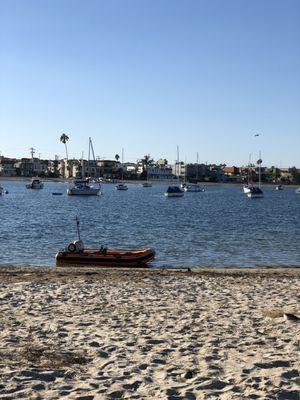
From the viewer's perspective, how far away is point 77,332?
11688 millimetres

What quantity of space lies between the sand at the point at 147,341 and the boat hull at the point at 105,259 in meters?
8.62

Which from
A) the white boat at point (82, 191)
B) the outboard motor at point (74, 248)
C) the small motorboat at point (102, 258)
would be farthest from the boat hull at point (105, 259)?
the white boat at point (82, 191)

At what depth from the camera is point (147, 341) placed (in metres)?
10.9

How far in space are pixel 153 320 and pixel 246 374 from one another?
4.33m

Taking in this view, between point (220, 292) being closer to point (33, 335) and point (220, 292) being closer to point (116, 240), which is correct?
point (33, 335)

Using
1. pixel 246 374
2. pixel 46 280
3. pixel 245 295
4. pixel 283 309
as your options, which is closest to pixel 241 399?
pixel 246 374

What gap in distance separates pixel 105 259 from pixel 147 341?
16.7 m

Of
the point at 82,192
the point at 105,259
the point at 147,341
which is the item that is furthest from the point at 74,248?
the point at 82,192

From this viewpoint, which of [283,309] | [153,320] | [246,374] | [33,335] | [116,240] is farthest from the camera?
[116,240]

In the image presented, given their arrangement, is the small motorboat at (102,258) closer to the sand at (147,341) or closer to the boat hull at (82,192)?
the sand at (147,341)

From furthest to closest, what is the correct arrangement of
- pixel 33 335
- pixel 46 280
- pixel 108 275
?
1. pixel 108 275
2. pixel 46 280
3. pixel 33 335

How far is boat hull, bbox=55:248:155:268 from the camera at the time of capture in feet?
90.3

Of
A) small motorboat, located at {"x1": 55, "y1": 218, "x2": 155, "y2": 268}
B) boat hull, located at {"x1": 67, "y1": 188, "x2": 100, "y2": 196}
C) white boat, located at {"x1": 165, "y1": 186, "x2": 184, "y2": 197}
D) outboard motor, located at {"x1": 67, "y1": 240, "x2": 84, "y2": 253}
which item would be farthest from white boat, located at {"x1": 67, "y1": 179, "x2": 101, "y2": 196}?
small motorboat, located at {"x1": 55, "y1": 218, "x2": 155, "y2": 268}

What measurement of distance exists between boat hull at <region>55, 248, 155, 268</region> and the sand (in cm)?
862
